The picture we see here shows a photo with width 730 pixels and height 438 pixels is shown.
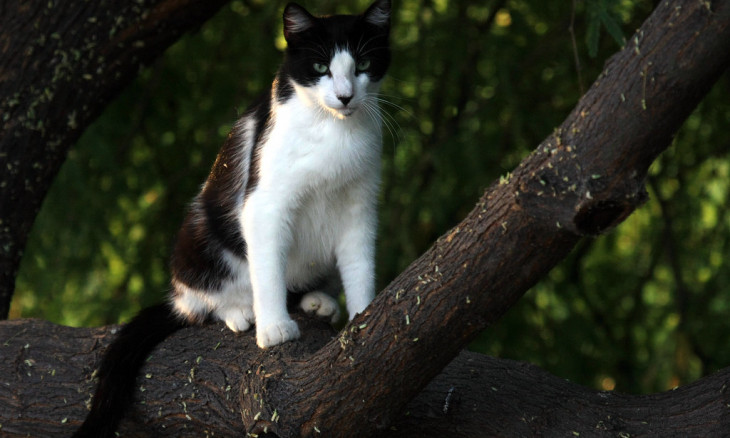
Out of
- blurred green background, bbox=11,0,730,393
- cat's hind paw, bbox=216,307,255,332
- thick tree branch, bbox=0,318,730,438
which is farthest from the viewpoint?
blurred green background, bbox=11,0,730,393

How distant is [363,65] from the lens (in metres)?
2.34

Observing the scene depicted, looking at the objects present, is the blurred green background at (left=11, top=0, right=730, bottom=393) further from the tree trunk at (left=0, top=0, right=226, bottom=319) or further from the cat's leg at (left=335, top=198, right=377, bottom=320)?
the cat's leg at (left=335, top=198, right=377, bottom=320)

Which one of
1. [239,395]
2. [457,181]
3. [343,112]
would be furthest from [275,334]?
[457,181]

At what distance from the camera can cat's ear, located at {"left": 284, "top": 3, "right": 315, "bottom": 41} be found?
2293mm

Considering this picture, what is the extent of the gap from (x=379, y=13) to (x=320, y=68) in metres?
0.25

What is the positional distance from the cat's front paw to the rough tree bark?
0.15ft

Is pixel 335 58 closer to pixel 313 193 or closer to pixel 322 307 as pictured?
pixel 313 193

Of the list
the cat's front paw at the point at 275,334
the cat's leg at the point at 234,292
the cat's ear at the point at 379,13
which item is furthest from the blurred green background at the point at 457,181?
the cat's front paw at the point at 275,334

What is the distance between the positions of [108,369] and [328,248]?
2.22 ft

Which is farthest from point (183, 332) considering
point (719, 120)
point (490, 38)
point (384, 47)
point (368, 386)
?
point (719, 120)

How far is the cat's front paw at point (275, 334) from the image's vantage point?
2.24 meters

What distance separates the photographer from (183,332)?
2.48 m

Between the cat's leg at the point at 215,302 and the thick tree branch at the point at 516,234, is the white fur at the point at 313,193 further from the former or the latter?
the thick tree branch at the point at 516,234

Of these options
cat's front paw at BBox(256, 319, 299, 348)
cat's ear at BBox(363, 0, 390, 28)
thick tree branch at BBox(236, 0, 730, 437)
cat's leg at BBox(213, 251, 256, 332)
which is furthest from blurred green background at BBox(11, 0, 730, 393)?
thick tree branch at BBox(236, 0, 730, 437)
